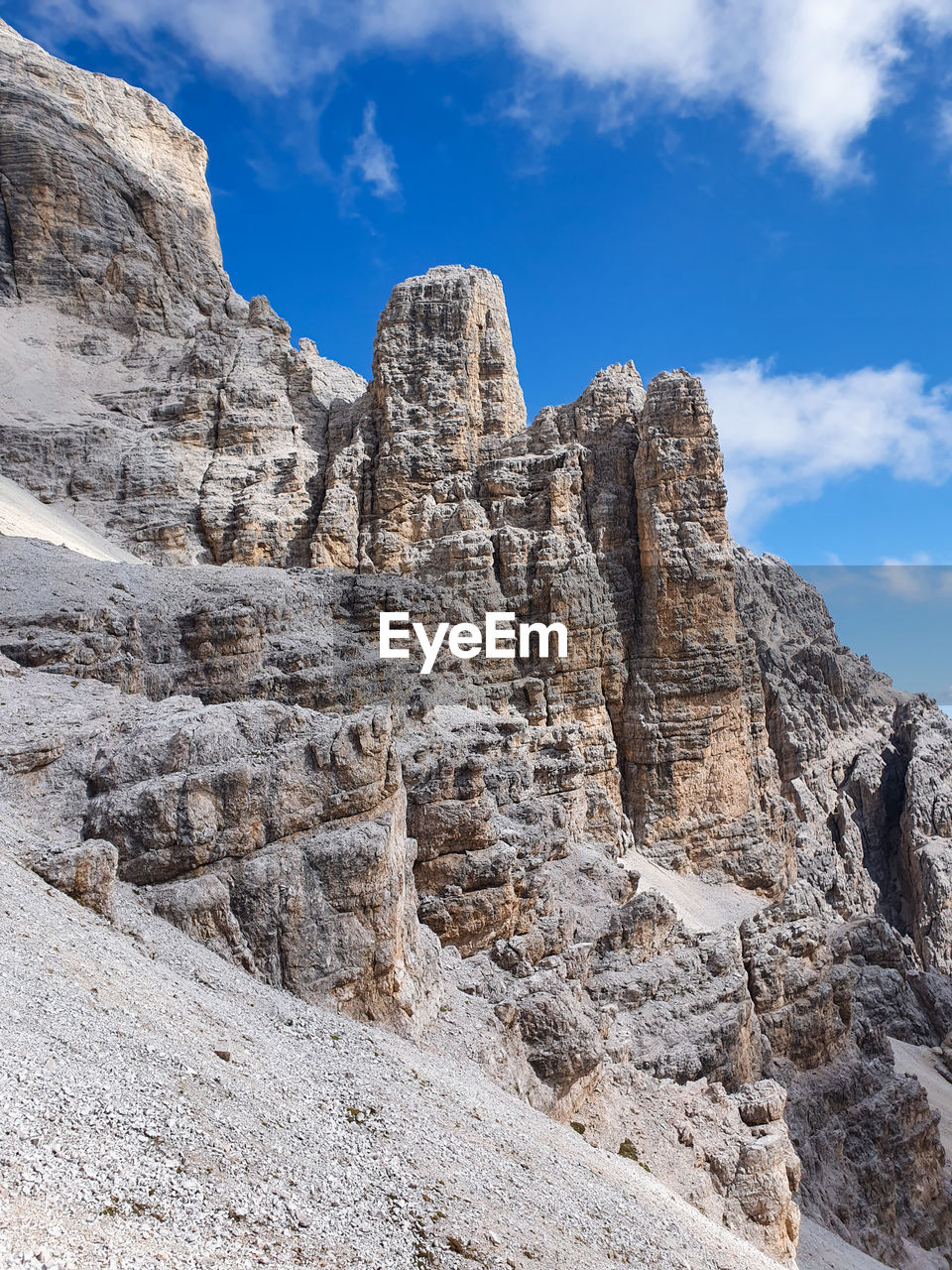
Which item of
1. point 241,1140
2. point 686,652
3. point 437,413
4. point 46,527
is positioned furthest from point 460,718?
point 241,1140

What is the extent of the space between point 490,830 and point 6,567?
16542mm

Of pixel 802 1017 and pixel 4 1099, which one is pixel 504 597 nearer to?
pixel 802 1017

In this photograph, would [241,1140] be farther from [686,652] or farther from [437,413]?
[437,413]

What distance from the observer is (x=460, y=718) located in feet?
119

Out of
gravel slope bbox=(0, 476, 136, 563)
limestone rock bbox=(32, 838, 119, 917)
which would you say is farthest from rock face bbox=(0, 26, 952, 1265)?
gravel slope bbox=(0, 476, 136, 563)

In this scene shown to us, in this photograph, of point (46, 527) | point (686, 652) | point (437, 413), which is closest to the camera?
point (46, 527)

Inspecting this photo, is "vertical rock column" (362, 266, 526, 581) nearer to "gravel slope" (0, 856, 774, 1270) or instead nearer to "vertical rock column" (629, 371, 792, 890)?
"vertical rock column" (629, 371, 792, 890)

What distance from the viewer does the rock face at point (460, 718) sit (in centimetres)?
1645

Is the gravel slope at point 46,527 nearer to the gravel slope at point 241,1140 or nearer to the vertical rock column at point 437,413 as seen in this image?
the vertical rock column at point 437,413

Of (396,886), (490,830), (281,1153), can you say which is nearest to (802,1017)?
(490,830)

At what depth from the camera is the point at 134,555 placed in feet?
155

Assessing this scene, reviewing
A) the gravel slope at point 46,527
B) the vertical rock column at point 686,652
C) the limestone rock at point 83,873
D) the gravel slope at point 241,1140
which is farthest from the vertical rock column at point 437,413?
the gravel slope at point 241,1140

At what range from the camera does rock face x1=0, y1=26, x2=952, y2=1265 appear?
16453 mm

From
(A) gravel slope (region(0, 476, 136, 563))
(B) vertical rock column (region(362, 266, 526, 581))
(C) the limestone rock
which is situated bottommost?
(C) the limestone rock
